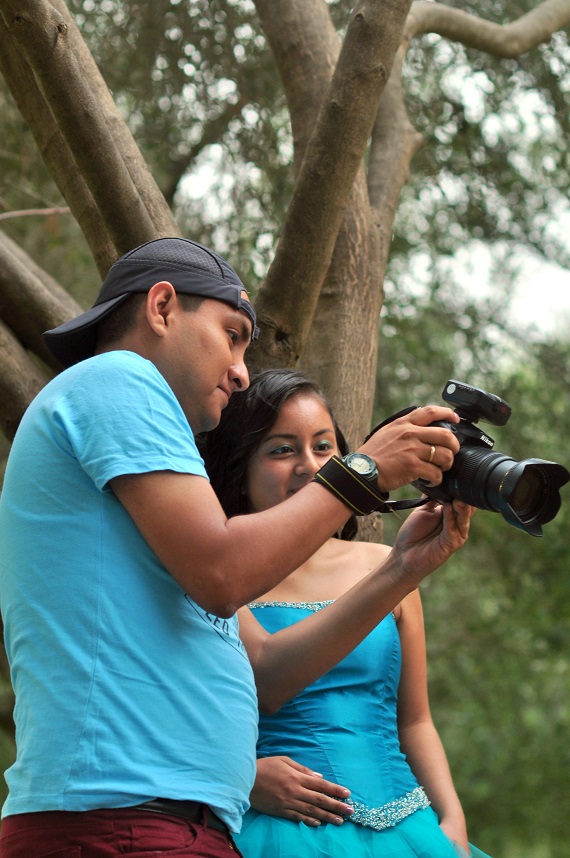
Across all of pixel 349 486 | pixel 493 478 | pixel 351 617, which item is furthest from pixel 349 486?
pixel 351 617

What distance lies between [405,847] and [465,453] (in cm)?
88

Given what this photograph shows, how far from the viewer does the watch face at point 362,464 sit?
5.67ft

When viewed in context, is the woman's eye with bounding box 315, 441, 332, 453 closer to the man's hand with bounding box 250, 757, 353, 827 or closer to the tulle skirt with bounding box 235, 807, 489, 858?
the man's hand with bounding box 250, 757, 353, 827

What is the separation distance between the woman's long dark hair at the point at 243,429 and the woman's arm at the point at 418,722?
1.70 ft

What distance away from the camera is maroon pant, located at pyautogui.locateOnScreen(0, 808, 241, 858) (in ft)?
4.63

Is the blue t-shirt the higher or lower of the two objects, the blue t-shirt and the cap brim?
the lower

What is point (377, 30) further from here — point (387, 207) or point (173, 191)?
point (173, 191)

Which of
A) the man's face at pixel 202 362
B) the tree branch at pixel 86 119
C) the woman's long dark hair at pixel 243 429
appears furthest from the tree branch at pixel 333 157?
the man's face at pixel 202 362

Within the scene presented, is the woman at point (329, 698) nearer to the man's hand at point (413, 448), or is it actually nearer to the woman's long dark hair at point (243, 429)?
the woman's long dark hair at point (243, 429)

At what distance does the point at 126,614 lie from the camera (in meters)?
1.50

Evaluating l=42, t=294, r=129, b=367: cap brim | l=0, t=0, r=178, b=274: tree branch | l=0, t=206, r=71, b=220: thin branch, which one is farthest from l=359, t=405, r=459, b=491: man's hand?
l=0, t=206, r=71, b=220: thin branch

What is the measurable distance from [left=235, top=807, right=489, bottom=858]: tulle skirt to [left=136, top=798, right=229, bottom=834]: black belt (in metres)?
0.64

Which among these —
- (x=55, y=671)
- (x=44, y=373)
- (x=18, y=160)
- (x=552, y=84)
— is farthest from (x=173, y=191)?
(x=55, y=671)

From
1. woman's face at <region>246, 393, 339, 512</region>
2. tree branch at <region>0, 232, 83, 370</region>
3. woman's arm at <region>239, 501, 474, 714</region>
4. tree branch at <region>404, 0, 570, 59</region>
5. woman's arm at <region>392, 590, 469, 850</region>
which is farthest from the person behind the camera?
tree branch at <region>404, 0, 570, 59</region>
